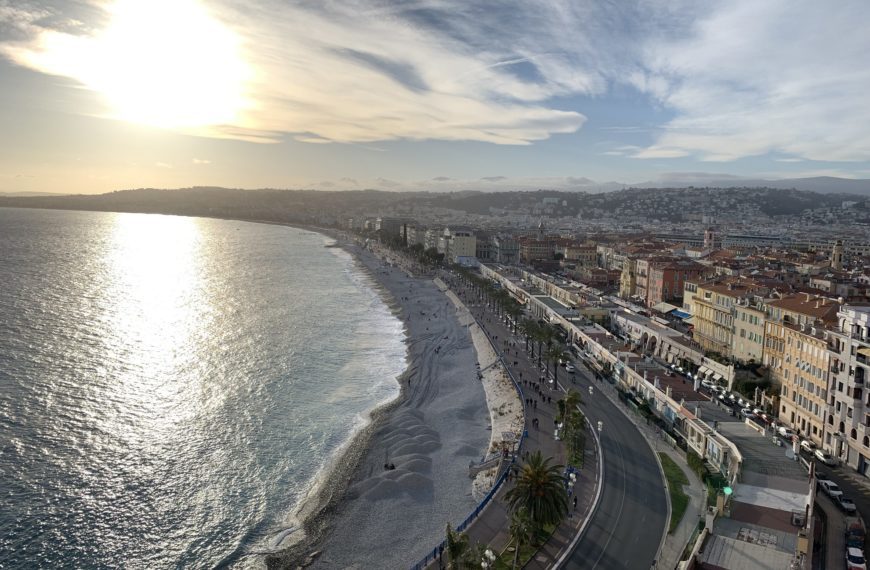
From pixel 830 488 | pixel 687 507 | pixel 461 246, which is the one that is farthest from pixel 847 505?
pixel 461 246

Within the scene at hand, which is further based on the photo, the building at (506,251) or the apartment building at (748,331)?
the building at (506,251)

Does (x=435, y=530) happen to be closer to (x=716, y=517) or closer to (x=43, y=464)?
(x=716, y=517)

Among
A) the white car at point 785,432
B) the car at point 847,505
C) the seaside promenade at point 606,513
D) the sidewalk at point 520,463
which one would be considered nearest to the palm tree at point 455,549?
the seaside promenade at point 606,513

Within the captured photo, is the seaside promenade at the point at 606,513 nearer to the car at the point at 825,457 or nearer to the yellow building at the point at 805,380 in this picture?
the car at the point at 825,457

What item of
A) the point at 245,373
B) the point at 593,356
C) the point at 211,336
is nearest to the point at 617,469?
the point at 593,356

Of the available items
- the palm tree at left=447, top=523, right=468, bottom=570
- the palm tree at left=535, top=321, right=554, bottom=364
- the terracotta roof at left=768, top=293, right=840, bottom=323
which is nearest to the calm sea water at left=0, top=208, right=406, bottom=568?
the palm tree at left=447, top=523, right=468, bottom=570

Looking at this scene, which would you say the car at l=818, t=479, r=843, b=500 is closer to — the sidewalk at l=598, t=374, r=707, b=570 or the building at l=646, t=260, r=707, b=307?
the sidewalk at l=598, t=374, r=707, b=570
